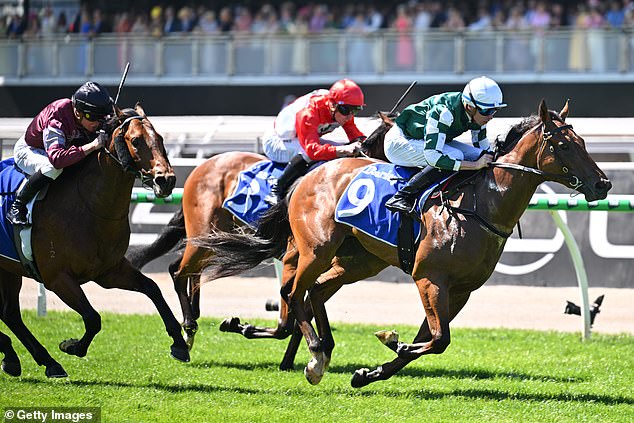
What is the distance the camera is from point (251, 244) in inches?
291

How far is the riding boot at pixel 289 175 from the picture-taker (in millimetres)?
A: 7641

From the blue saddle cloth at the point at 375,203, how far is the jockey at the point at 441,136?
0.08 meters

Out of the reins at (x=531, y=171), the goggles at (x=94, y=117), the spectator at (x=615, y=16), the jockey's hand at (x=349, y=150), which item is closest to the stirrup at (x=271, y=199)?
the jockey's hand at (x=349, y=150)

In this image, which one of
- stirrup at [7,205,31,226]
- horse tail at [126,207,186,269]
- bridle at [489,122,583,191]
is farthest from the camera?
horse tail at [126,207,186,269]

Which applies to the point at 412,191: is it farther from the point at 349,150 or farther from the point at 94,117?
the point at 94,117

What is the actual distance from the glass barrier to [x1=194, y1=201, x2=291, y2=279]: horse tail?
34.1ft

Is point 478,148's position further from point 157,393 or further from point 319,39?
point 319,39

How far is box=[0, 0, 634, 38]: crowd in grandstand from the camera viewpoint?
17.8m

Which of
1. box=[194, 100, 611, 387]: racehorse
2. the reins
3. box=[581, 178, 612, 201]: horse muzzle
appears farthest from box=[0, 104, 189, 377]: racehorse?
box=[581, 178, 612, 201]: horse muzzle

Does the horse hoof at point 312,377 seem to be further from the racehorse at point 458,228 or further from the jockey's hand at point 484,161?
the jockey's hand at point 484,161

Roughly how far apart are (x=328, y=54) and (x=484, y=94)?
11.9 m

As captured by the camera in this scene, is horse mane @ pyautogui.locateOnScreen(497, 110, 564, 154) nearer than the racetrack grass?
No

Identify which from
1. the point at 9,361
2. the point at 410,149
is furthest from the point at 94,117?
the point at 410,149

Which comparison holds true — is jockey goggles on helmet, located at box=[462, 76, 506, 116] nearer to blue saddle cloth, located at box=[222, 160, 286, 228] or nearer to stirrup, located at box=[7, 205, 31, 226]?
blue saddle cloth, located at box=[222, 160, 286, 228]
